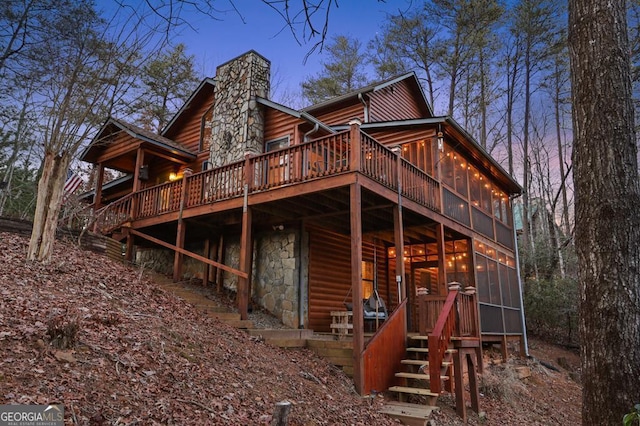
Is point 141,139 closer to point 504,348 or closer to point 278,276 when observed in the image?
point 278,276

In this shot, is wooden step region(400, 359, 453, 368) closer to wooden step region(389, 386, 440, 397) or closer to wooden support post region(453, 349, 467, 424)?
wooden support post region(453, 349, 467, 424)

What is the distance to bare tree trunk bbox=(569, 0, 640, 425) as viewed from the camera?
3.62m

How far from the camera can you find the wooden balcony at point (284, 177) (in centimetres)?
916

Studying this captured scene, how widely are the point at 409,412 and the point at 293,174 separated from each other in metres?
5.27

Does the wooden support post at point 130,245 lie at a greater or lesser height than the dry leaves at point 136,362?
greater

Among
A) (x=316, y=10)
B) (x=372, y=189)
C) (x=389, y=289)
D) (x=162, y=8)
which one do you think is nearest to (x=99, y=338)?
(x=162, y=8)

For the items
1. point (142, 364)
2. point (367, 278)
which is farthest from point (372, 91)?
point (142, 364)

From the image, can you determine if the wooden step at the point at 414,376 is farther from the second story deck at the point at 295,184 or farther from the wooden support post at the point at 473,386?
the second story deck at the point at 295,184

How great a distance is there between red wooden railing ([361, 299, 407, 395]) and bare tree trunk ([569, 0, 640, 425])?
427cm

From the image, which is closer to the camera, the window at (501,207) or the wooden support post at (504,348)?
the wooden support post at (504,348)

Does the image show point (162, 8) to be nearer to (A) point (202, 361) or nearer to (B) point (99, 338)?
(B) point (99, 338)

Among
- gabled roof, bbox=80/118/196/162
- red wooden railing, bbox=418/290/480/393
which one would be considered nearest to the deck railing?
gabled roof, bbox=80/118/196/162

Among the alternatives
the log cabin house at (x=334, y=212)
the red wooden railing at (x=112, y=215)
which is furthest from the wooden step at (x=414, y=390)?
the red wooden railing at (x=112, y=215)

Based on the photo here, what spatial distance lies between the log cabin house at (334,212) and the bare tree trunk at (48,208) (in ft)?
4.14
